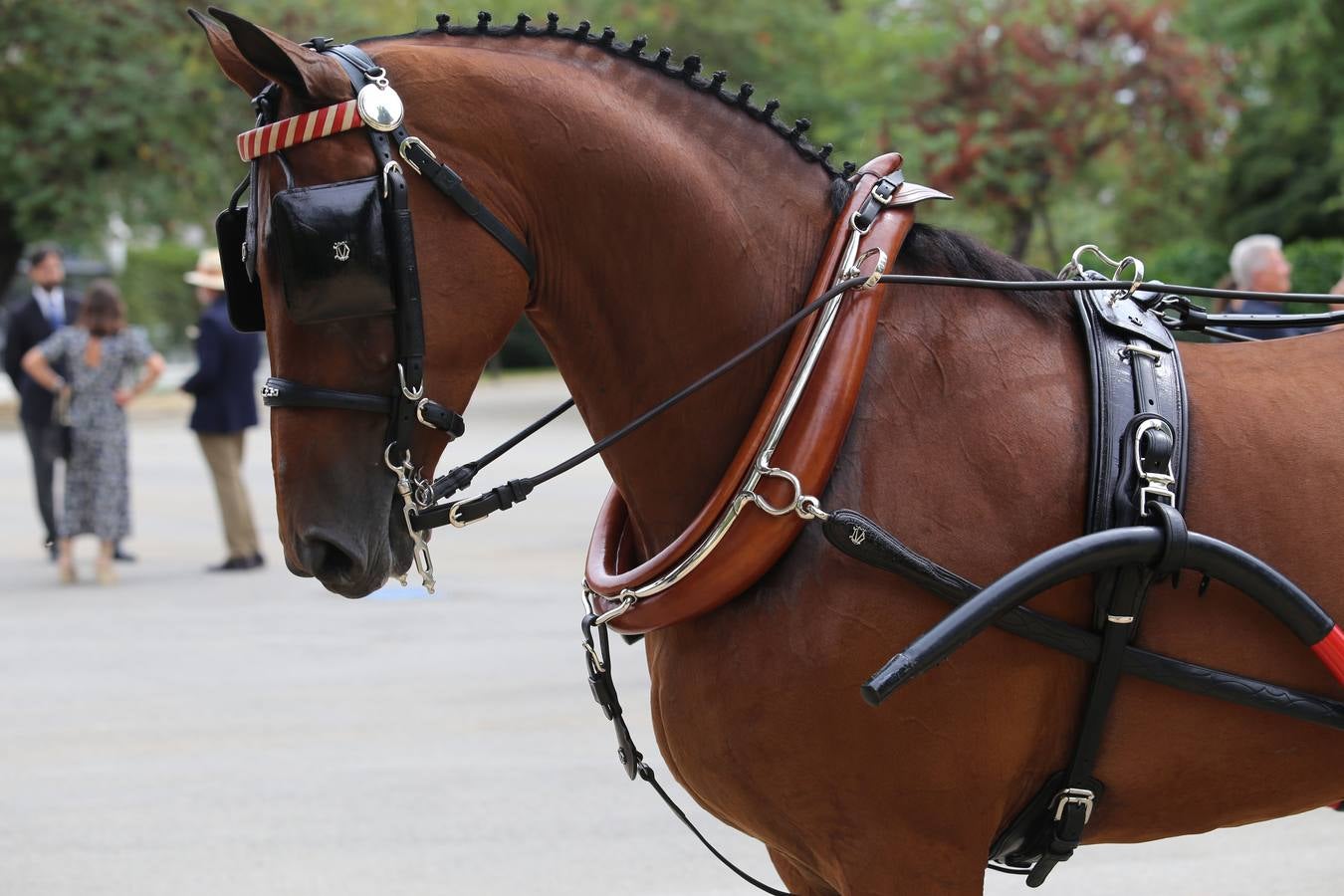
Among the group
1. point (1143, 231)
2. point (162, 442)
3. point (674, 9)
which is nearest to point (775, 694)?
point (162, 442)

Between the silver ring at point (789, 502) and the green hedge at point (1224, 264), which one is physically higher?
the silver ring at point (789, 502)

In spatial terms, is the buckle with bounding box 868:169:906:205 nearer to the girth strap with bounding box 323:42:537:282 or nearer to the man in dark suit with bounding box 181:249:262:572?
the girth strap with bounding box 323:42:537:282

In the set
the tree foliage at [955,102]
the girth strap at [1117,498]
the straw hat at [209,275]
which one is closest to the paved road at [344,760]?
the straw hat at [209,275]

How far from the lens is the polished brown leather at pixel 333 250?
6.52 ft

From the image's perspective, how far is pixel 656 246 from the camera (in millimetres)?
2193

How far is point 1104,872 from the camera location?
4336 millimetres

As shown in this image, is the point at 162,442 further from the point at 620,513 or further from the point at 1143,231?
the point at 620,513

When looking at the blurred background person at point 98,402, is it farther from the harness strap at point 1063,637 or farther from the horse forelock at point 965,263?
the harness strap at point 1063,637

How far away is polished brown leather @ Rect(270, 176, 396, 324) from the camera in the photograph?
1.99 m

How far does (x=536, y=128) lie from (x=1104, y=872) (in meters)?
3.21

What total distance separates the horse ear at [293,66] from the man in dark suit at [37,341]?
8567 millimetres

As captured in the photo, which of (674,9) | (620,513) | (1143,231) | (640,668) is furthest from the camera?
(1143,231)

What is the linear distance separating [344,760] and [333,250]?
3.86m

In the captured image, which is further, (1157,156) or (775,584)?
(1157,156)
